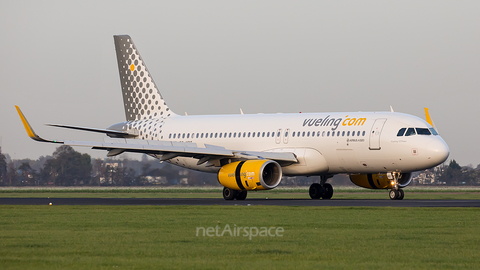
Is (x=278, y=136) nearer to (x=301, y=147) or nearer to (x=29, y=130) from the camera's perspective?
(x=301, y=147)

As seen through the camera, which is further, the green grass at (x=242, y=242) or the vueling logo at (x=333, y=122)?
the vueling logo at (x=333, y=122)

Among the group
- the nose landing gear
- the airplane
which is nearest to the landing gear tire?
the airplane

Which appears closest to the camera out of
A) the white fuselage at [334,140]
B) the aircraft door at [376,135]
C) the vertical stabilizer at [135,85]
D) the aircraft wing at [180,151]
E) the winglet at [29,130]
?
the white fuselage at [334,140]

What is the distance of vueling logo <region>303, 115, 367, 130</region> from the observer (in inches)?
1332

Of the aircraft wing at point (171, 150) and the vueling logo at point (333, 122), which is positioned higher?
the vueling logo at point (333, 122)

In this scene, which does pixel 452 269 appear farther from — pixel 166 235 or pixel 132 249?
pixel 166 235

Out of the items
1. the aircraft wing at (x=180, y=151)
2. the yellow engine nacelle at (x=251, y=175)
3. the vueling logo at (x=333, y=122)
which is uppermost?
the vueling logo at (x=333, y=122)

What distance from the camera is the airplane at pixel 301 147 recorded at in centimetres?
3228

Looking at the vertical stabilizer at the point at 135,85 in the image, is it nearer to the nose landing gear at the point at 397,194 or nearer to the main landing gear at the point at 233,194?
the main landing gear at the point at 233,194

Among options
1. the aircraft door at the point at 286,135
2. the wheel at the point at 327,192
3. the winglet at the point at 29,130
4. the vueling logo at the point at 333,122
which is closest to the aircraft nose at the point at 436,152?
the vueling logo at the point at 333,122

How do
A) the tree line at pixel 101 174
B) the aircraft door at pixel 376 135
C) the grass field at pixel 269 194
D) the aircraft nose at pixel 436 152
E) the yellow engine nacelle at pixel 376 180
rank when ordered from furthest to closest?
the tree line at pixel 101 174 → the grass field at pixel 269 194 → the yellow engine nacelle at pixel 376 180 → the aircraft door at pixel 376 135 → the aircraft nose at pixel 436 152

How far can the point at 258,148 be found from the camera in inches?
1470

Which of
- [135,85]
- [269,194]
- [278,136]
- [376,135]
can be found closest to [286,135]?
[278,136]

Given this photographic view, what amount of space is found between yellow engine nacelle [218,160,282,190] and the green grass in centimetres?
961
